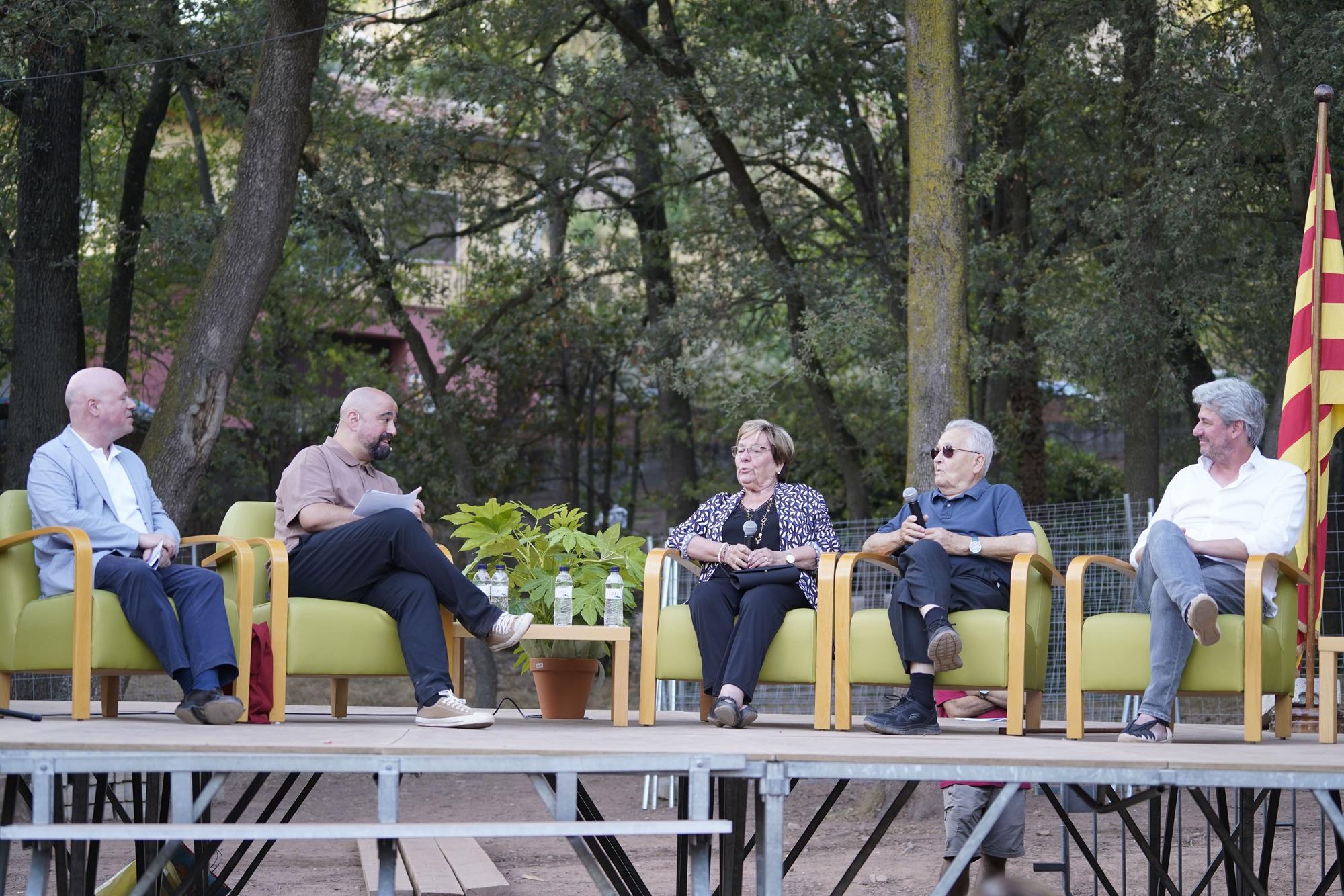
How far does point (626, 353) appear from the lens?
14.5 meters

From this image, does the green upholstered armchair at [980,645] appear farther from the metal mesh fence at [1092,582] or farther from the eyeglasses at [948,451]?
the metal mesh fence at [1092,582]

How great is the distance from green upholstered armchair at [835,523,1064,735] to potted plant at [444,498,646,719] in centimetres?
86

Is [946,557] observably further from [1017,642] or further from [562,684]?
[562,684]

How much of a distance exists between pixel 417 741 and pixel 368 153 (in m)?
9.22

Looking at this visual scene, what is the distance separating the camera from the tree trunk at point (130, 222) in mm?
11922

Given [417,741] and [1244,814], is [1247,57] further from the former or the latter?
[417,741]

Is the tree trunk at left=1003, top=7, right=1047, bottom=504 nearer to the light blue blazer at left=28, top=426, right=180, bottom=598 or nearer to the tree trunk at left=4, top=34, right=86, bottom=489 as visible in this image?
the tree trunk at left=4, top=34, right=86, bottom=489

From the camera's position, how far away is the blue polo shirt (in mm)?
5102

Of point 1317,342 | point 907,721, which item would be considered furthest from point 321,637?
point 1317,342

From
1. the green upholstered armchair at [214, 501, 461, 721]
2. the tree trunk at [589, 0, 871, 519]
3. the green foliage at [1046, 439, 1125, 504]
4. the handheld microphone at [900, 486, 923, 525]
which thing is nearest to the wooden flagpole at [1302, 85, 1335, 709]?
the handheld microphone at [900, 486, 923, 525]

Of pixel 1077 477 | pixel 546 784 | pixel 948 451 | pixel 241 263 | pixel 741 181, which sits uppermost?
pixel 741 181

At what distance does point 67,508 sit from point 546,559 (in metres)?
1.70

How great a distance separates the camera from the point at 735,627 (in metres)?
5.06

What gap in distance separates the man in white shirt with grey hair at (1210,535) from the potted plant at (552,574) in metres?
1.84
